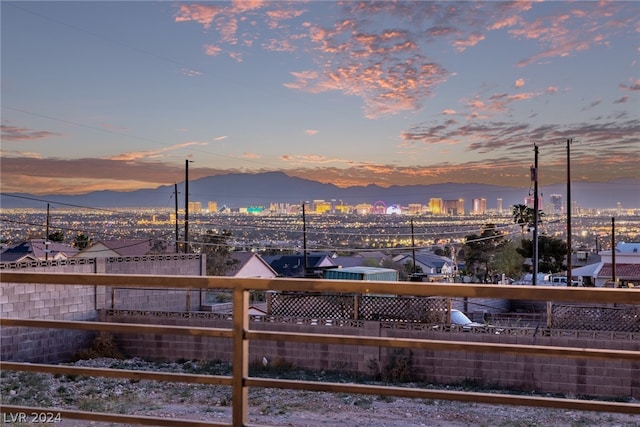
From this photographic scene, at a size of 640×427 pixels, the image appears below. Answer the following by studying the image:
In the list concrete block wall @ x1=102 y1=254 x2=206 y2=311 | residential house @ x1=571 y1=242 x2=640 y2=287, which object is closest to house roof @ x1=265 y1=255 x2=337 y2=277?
residential house @ x1=571 y1=242 x2=640 y2=287

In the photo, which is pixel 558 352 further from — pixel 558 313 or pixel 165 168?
pixel 165 168

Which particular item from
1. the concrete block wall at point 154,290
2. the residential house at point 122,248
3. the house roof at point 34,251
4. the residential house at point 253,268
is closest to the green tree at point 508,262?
the residential house at point 253,268

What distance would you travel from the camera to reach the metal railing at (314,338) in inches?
72.9

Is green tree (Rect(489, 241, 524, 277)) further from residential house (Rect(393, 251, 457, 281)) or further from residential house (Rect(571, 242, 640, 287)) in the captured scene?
residential house (Rect(393, 251, 457, 281))

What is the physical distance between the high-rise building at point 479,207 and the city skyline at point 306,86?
274cm

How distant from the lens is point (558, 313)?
11391 mm

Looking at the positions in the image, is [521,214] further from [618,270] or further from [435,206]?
[435,206]

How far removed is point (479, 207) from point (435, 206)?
3001 mm

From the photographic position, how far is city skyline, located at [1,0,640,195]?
59.5 ft

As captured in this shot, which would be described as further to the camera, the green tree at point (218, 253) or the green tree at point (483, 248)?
the green tree at point (483, 248)

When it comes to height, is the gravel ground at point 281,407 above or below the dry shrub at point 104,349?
above

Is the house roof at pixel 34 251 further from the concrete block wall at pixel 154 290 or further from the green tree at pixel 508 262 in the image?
the green tree at pixel 508 262

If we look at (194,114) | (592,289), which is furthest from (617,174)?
(592,289)

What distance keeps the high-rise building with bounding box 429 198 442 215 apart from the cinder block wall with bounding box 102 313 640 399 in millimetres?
30973
